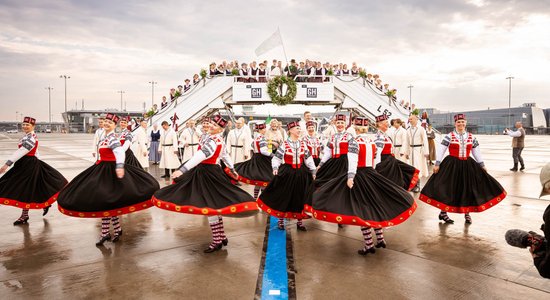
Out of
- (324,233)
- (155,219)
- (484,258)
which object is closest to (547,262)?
(484,258)

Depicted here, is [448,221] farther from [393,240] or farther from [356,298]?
[356,298]

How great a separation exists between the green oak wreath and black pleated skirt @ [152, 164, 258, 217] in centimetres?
1364

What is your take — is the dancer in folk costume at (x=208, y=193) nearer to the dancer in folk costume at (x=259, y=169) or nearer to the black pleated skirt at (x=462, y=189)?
the dancer in folk costume at (x=259, y=169)

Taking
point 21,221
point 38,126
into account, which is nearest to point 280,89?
point 21,221

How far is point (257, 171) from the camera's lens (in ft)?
27.2

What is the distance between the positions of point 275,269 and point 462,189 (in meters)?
3.89

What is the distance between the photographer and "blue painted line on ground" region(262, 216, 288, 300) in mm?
3969

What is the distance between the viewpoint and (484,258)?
4.98 m

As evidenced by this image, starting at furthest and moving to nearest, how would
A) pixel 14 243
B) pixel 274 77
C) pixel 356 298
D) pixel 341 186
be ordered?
pixel 274 77 → pixel 14 243 → pixel 341 186 → pixel 356 298

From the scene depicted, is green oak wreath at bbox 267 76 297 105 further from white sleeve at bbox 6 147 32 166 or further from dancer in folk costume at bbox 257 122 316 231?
white sleeve at bbox 6 147 32 166

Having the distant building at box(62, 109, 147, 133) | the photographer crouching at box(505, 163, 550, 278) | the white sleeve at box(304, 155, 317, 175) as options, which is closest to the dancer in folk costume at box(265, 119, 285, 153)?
the white sleeve at box(304, 155, 317, 175)

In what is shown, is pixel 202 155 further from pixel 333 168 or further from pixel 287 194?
pixel 333 168

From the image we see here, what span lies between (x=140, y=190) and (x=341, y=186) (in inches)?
121

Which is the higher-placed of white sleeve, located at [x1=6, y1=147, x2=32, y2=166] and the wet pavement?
white sleeve, located at [x1=6, y1=147, x2=32, y2=166]
